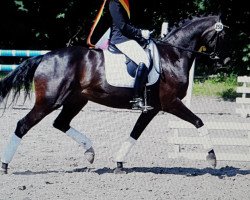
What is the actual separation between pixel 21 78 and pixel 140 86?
1636 millimetres

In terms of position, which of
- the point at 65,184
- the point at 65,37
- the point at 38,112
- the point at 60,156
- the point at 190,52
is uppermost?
the point at 190,52

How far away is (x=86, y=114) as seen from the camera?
42.7 feet

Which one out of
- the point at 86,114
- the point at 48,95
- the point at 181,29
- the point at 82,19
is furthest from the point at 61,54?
the point at 82,19

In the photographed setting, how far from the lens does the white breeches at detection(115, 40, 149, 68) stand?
7449 mm

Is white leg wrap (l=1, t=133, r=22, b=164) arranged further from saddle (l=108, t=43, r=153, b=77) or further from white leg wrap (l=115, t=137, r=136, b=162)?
saddle (l=108, t=43, r=153, b=77)

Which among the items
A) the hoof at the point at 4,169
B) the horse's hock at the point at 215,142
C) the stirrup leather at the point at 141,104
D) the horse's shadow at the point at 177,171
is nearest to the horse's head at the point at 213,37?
the stirrup leather at the point at 141,104

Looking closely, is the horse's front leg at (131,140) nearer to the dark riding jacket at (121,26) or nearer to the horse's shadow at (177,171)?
→ the horse's shadow at (177,171)

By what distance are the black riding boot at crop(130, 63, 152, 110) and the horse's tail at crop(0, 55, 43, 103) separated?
1.34 m

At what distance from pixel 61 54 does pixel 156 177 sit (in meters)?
2.04

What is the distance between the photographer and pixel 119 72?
24.6ft

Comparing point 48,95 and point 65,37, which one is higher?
point 48,95

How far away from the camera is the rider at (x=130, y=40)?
7352 mm

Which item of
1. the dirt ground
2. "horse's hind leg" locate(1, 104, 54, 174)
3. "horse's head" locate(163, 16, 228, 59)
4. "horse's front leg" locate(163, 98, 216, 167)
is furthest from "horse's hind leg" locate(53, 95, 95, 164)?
"horse's head" locate(163, 16, 228, 59)

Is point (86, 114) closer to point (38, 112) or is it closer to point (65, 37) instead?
point (38, 112)
